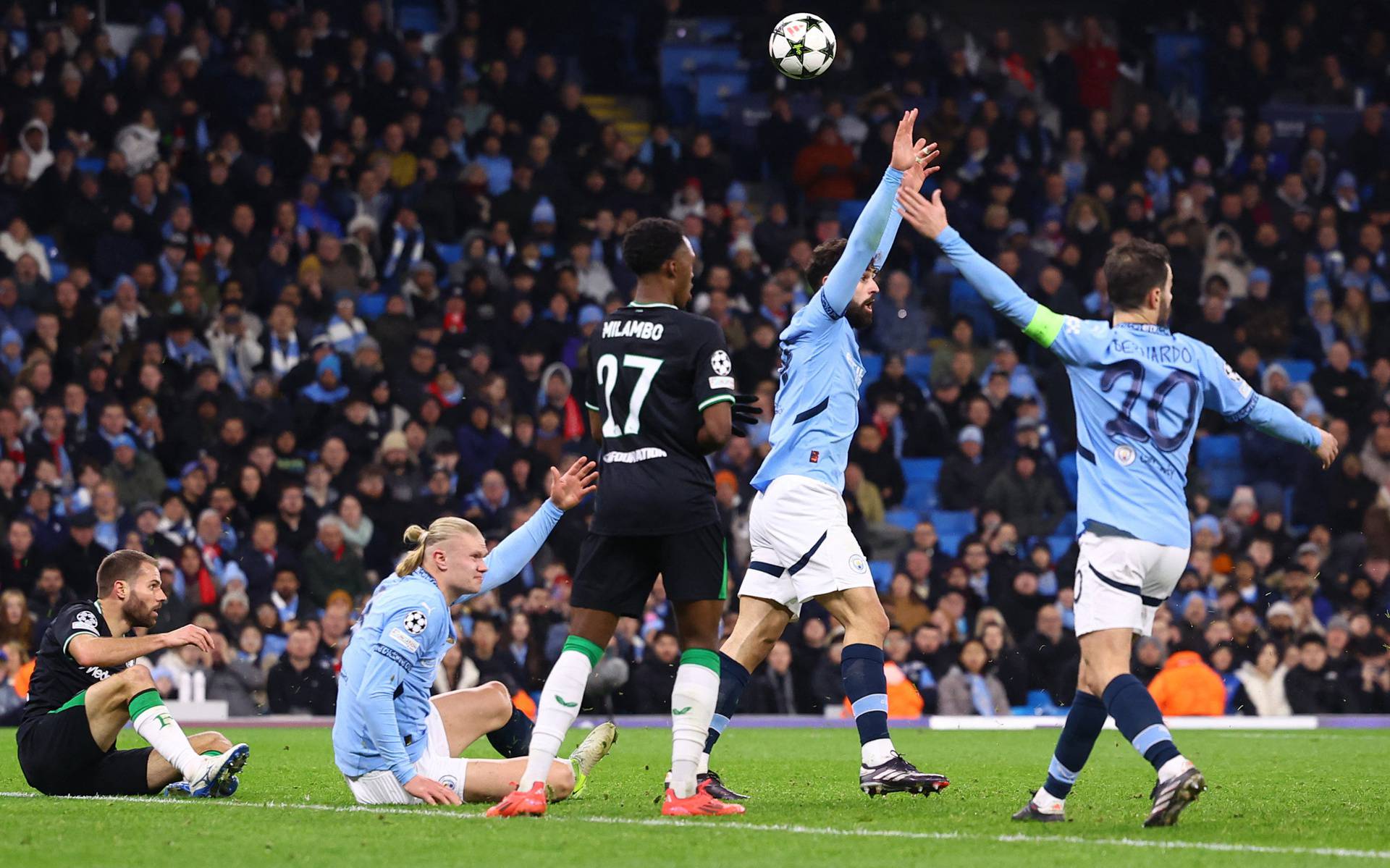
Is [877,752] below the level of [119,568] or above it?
below

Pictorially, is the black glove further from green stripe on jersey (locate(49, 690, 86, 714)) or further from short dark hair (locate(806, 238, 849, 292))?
green stripe on jersey (locate(49, 690, 86, 714))

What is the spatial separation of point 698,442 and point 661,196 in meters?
15.5

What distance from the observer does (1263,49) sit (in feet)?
83.5

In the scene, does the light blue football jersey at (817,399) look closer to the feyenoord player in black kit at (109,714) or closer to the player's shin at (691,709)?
the player's shin at (691,709)

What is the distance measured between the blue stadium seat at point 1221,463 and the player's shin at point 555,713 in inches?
588

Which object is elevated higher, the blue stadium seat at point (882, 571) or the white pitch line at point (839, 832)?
the white pitch line at point (839, 832)

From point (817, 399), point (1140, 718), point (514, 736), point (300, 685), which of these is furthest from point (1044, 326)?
point (300, 685)

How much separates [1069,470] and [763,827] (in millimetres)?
13717

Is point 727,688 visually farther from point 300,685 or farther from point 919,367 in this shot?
point 919,367

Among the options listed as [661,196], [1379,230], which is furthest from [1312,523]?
[661,196]

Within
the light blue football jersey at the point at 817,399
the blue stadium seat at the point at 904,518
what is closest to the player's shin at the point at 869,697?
the light blue football jersey at the point at 817,399

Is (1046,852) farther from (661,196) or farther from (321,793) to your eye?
(661,196)

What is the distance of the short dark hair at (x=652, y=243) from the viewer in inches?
295

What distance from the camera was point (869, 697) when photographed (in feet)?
Answer: 27.8
